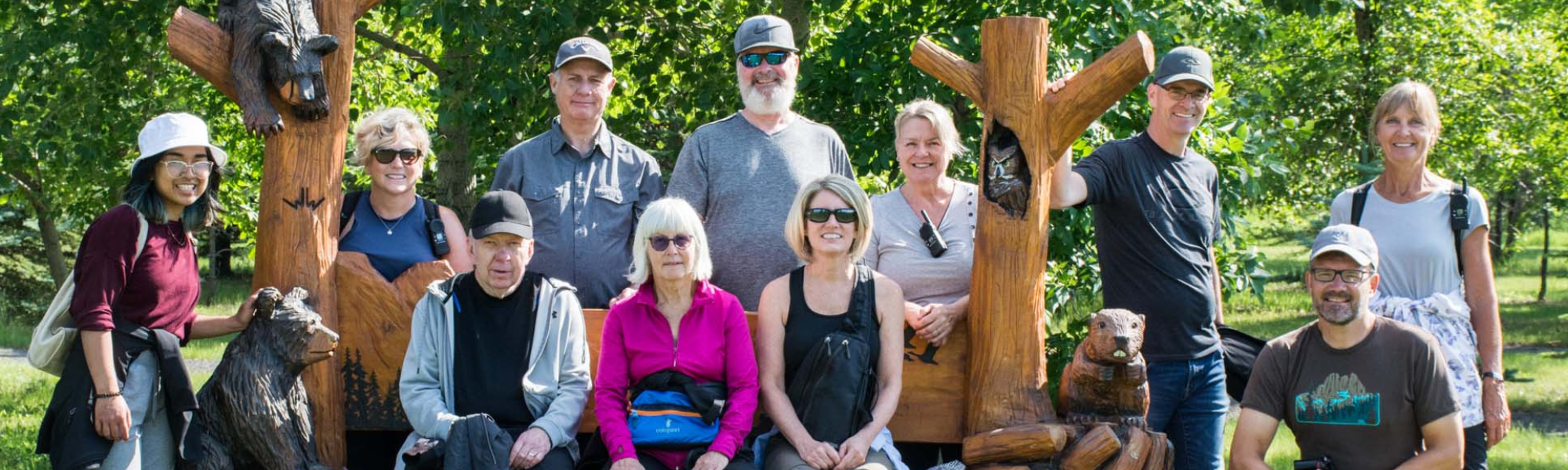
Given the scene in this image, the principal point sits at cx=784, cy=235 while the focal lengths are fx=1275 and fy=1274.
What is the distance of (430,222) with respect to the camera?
442cm

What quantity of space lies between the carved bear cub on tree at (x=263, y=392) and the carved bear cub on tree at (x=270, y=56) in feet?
2.04

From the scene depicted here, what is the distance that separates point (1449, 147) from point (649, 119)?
28.3 feet

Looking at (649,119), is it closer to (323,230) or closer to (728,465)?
(323,230)

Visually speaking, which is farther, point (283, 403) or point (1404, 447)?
point (283, 403)

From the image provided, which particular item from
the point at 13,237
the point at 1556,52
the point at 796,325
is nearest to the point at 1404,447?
the point at 796,325

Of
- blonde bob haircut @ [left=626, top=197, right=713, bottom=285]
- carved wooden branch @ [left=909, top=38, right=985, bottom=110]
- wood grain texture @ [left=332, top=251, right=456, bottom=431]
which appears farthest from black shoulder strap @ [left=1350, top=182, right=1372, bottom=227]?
wood grain texture @ [left=332, top=251, right=456, bottom=431]

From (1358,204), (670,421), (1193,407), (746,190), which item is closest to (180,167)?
(670,421)

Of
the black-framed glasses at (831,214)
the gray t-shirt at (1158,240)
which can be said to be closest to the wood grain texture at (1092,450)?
the gray t-shirt at (1158,240)

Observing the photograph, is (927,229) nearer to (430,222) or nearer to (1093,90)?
(1093,90)

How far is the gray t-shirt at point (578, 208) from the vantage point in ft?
14.6

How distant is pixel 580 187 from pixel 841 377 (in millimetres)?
1243

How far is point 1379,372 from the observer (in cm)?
372

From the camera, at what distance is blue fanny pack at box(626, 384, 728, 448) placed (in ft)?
12.7

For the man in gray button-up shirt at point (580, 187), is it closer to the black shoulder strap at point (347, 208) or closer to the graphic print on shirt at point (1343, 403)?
the black shoulder strap at point (347, 208)
